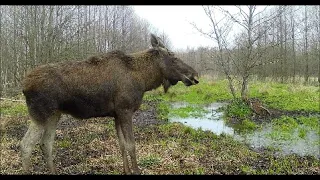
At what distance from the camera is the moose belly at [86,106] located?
6348 mm

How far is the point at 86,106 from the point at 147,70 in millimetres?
1516

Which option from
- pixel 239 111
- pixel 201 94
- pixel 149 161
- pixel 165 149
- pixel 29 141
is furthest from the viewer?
pixel 201 94

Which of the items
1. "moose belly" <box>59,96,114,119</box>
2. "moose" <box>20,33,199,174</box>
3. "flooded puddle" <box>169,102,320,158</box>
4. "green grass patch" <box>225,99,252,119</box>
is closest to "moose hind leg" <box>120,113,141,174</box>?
"moose" <box>20,33,199,174</box>

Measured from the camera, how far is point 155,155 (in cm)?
847

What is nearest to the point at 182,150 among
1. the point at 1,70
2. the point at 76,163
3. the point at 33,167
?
the point at 76,163

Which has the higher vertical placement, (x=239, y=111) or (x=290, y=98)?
(x=290, y=98)

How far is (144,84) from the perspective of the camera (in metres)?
7.02

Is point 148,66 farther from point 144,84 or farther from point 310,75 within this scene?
point 310,75

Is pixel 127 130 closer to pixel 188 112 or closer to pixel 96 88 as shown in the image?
pixel 96 88

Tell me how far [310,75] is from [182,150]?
35411mm

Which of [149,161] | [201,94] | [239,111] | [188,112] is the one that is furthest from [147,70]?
[201,94]

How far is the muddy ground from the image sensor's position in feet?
24.1

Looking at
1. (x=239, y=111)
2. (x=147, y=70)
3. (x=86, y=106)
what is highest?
(x=147, y=70)

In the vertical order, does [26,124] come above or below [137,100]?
below
